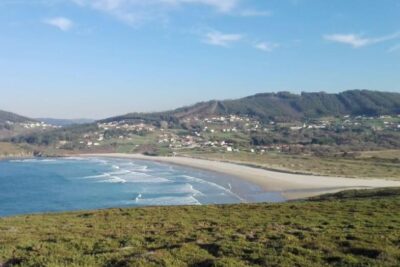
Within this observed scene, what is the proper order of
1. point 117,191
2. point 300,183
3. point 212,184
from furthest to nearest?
point 212,184, point 300,183, point 117,191

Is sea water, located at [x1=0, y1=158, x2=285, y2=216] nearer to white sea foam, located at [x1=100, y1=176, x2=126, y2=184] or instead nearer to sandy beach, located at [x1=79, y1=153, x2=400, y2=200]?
white sea foam, located at [x1=100, y1=176, x2=126, y2=184]

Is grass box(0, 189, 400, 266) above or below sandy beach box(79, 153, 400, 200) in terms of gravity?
above

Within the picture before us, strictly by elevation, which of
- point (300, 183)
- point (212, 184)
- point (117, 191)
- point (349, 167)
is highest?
point (349, 167)

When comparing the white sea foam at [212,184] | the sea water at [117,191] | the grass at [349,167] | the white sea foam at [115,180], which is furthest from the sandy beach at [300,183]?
the white sea foam at [115,180]

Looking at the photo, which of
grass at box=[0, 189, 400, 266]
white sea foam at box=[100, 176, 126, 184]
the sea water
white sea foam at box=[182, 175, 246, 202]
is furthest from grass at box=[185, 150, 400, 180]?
grass at box=[0, 189, 400, 266]

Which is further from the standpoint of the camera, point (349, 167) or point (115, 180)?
point (349, 167)

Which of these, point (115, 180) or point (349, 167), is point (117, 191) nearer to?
point (115, 180)

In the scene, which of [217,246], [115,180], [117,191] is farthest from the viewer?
[115,180]

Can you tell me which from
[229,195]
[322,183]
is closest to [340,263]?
[229,195]

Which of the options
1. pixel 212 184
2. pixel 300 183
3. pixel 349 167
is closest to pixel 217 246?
pixel 300 183

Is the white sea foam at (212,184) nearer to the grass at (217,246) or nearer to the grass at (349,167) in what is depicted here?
the grass at (349,167)
